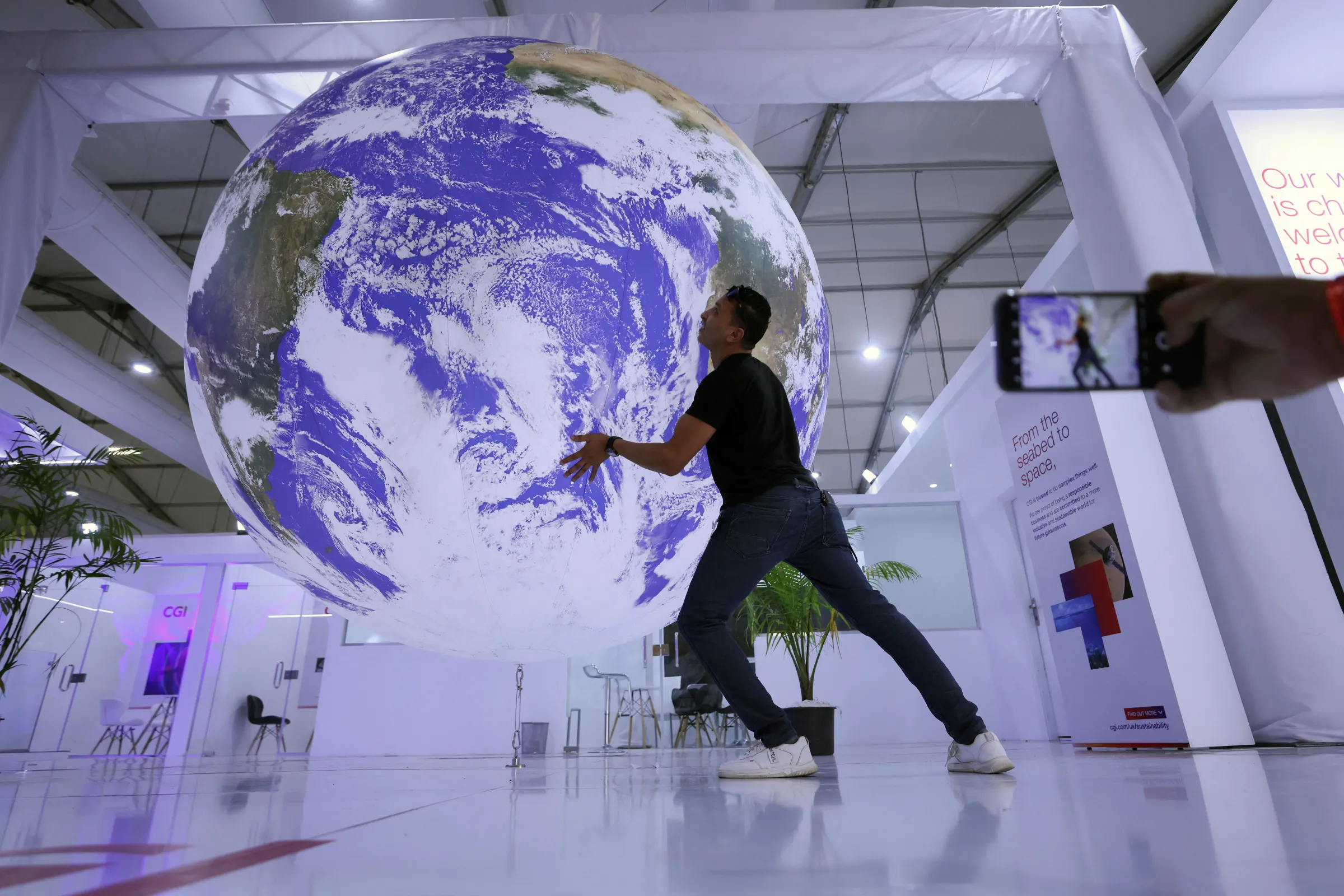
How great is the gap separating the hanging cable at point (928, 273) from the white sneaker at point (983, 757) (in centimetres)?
850

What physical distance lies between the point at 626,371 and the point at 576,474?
11.4 inches

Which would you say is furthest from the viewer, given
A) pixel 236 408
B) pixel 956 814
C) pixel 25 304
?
pixel 25 304

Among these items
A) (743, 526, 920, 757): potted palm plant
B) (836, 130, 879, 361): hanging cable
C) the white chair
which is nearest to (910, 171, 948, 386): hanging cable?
(836, 130, 879, 361): hanging cable

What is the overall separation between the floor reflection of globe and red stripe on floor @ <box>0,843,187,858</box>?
90cm

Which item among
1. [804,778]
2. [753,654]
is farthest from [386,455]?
[753,654]

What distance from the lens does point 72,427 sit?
32.2 ft

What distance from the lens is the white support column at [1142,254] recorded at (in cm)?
372

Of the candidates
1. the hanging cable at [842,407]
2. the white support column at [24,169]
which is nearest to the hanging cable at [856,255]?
the hanging cable at [842,407]

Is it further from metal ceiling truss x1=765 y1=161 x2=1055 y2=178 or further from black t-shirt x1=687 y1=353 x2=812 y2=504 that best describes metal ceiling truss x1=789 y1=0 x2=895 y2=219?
black t-shirt x1=687 y1=353 x2=812 y2=504

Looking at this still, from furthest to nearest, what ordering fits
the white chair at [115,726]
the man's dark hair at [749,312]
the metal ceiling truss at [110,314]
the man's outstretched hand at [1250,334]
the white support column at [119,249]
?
the metal ceiling truss at [110,314] → the white chair at [115,726] → the white support column at [119,249] → the man's dark hair at [749,312] → the man's outstretched hand at [1250,334]

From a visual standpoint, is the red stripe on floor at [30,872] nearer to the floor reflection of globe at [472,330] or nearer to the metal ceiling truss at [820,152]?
the floor reflection of globe at [472,330]

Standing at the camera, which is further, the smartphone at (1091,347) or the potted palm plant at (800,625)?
the potted palm plant at (800,625)

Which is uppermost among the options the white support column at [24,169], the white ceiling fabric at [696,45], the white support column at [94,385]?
the white support column at [94,385]

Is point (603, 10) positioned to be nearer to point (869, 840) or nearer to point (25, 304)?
point (869, 840)
